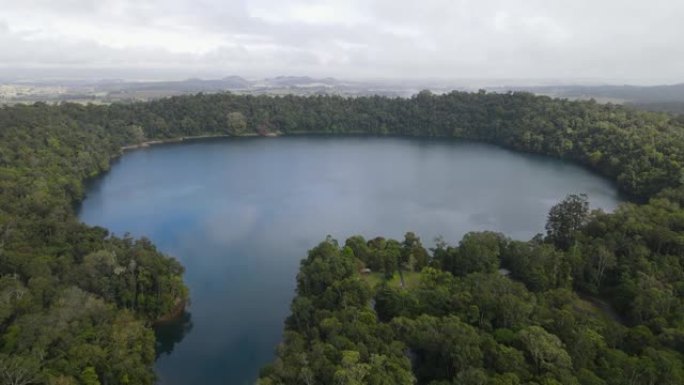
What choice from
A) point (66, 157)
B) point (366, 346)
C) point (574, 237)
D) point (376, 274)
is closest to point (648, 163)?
point (574, 237)

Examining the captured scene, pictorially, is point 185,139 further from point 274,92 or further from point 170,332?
point 274,92

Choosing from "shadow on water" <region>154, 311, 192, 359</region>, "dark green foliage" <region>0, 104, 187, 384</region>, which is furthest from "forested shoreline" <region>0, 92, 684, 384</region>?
"shadow on water" <region>154, 311, 192, 359</region>

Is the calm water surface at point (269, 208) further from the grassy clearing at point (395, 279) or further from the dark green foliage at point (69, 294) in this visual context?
the grassy clearing at point (395, 279)

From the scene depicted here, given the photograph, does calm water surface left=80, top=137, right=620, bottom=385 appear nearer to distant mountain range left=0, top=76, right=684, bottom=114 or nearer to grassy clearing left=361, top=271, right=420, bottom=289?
grassy clearing left=361, top=271, right=420, bottom=289

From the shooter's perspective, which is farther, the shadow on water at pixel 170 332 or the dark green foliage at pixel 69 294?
the shadow on water at pixel 170 332

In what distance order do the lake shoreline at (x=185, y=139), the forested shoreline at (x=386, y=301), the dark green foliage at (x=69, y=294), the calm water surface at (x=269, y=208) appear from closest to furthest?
the forested shoreline at (x=386, y=301) → the dark green foliage at (x=69, y=294) → the calm water surface at (x=269, y=208) → the lake shoreline at (x=185, y=139)

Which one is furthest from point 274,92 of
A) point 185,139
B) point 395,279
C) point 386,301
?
point 386,301

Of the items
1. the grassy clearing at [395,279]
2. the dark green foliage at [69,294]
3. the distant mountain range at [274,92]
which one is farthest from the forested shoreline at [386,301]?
the distant mountain range at [274,92]
